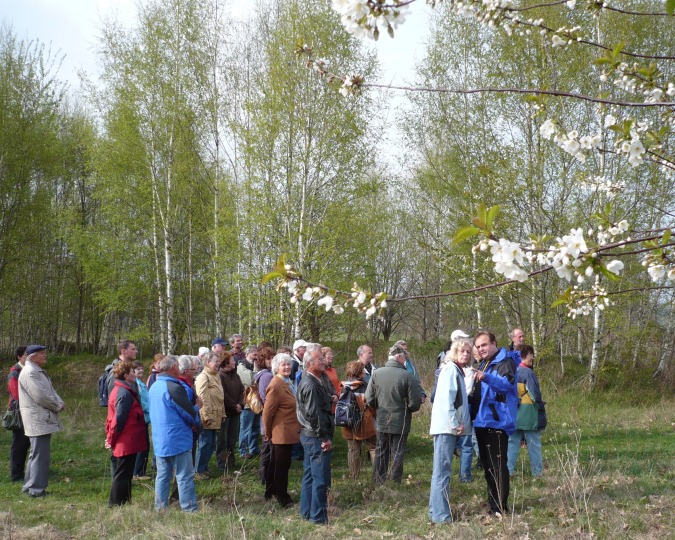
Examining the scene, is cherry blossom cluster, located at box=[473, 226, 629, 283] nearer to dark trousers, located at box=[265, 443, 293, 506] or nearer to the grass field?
the grass field

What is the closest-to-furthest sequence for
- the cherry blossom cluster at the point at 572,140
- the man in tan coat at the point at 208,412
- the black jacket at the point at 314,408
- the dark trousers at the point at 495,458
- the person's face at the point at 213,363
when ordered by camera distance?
the cherry blossom cluster at the point at 572,140 → the dark trousers at the point at 495,458 → the black jacket at the point at 314,408 → the man in tan coat at the point at 208,412 → the person's face at the point at 213,363

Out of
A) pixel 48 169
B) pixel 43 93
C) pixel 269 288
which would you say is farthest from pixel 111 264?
pixel 269 288

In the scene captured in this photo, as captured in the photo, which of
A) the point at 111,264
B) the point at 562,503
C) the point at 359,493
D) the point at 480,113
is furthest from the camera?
the point at 111,264

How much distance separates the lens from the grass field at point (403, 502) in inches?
207

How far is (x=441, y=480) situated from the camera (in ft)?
18.3

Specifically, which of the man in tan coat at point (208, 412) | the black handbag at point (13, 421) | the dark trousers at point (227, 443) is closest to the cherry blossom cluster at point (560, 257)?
the man in tan coat at point (208, 412)

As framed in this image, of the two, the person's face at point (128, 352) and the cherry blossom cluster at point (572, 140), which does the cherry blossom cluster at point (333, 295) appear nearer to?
the cherry blossom cluster at point (572, 140)

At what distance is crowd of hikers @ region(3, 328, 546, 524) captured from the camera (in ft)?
18.4

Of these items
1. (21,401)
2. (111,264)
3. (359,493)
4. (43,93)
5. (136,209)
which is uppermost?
(43,93)

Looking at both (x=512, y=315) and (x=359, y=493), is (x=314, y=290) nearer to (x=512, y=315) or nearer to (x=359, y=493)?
(x=359, y=493)

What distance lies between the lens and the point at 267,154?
14320mm

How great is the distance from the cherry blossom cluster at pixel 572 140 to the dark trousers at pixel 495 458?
8.74 ft

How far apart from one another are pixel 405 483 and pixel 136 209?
1397 cm

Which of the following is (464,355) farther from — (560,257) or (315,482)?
(560,257)
